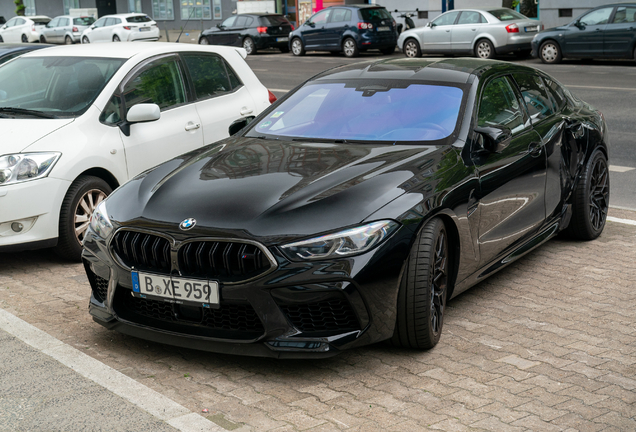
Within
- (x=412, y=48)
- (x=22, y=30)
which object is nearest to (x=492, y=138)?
(x=412, y=48)

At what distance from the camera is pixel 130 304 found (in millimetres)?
4348

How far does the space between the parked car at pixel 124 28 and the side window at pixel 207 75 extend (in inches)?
1248

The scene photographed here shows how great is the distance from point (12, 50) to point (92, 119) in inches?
150

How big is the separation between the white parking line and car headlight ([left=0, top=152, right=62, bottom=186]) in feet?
3.73

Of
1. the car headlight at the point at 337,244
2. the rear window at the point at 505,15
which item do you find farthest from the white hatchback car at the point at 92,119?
the rear window at the point at 505,15

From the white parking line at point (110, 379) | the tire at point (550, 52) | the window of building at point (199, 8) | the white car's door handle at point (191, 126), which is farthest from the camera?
A: the window of building at point (199, 8)

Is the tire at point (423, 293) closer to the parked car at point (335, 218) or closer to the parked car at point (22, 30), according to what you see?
the parked car at point (335, 218)

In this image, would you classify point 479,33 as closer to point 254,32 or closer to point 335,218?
point 254,32

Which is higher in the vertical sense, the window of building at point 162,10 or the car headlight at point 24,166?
the window of building at point 162,10

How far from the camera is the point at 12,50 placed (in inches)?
373

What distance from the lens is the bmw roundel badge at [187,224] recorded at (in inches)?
157

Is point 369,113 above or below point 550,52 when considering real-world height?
above

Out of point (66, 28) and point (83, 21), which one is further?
point (83, 21)

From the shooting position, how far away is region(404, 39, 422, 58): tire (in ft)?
81.4
